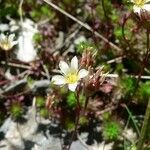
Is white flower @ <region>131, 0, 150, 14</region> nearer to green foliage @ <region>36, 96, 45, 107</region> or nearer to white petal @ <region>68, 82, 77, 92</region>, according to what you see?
white petal @ <region>68, 82, 77, 92</region>

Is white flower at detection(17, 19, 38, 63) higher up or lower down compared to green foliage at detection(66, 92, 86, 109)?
higher up

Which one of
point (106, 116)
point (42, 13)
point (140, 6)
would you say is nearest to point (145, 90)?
point (106, 116)

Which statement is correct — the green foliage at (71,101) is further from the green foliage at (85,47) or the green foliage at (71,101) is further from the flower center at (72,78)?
the flower center at (72,78)

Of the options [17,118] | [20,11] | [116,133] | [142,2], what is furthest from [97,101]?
[20,11]

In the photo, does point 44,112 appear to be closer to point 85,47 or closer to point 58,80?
point 58,80

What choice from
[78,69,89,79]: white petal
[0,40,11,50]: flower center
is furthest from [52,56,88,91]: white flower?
[0,40,11,50]: flower center

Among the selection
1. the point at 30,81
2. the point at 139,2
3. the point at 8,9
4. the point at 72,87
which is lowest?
the point at 30,81
